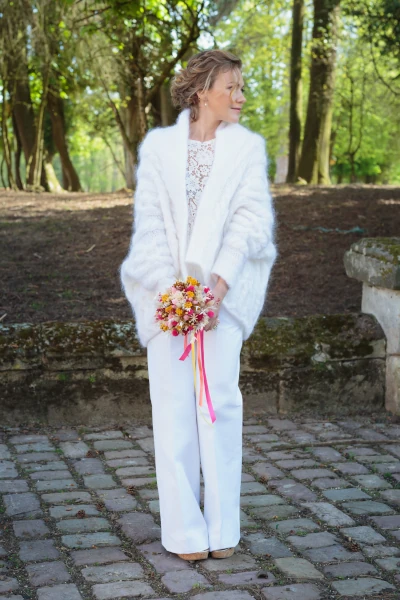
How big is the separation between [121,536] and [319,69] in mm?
13589

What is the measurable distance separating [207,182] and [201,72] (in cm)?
47

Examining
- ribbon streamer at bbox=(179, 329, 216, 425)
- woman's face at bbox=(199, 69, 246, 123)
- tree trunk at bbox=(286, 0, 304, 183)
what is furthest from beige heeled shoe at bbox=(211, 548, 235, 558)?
tree trunk at bbox=(286, 0, 304, 183)

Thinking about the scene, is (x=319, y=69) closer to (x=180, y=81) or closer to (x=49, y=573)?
(x=180, y=81)

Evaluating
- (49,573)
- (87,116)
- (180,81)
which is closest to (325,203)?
(180,81)

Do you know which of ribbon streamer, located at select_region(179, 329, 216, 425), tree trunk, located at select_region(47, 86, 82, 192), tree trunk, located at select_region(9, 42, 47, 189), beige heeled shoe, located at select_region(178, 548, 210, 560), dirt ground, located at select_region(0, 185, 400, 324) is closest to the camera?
ribbon streamer, located at select_region(179, 329, 216, 425)

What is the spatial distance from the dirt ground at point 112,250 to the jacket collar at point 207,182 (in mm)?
3134

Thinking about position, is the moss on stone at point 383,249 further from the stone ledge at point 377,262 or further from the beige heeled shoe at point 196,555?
the beige heeled shoe at point 196,555

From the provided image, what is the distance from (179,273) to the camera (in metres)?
3.41

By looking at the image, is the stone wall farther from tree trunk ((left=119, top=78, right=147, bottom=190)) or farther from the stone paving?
tree trunk ((left=119, top=78, right=147, bottom=190))

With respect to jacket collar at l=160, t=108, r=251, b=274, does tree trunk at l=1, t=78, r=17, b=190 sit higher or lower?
higher

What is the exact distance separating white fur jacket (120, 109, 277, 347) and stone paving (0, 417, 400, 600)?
99 cm

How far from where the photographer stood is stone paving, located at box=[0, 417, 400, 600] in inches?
124

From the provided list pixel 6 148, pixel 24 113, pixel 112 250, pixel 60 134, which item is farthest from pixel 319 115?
pixel 112 250

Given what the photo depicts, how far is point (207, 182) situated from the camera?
335 cm
